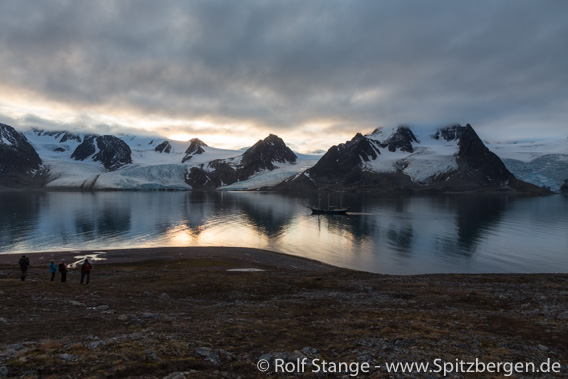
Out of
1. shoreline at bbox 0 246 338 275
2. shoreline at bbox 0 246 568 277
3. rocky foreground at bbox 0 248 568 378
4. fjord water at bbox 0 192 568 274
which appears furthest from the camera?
fjord water at bbox 0 192 568 274

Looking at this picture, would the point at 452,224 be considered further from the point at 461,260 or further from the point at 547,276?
the point at 547,276

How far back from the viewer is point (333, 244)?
8306 cm

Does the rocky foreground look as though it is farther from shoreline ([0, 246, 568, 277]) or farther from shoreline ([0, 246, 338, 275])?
shoreline ([0, 246, 338, 275])

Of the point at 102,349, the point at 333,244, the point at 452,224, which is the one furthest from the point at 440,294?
the point at 452,224

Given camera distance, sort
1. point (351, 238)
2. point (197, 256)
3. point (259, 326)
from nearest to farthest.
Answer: point (259, 326), point (197, 256), point (351, 238)

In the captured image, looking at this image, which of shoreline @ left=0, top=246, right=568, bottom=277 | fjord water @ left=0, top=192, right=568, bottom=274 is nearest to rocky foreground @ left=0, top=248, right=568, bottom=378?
shoreline @ left=0, top=246, right=568, bottom=277

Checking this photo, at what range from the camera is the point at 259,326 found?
1827 centimetres

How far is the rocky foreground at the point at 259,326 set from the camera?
12.6m

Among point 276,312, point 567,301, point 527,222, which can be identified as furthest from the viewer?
point 527,222

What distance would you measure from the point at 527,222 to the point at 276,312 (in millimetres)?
129857

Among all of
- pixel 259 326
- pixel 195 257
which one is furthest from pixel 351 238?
pixel 259 326

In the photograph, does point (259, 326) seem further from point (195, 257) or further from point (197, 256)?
point (197, 256)

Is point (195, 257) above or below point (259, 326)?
below

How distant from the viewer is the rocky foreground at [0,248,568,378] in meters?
12.6
